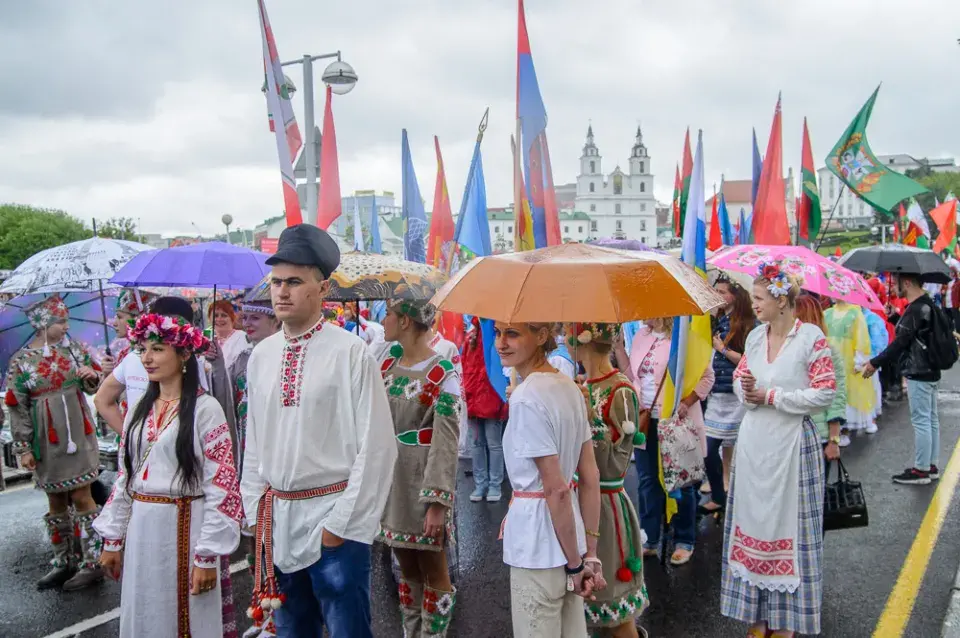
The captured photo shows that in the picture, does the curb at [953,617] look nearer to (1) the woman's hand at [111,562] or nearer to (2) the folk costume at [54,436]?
(1) the woman's hand at [111,562]

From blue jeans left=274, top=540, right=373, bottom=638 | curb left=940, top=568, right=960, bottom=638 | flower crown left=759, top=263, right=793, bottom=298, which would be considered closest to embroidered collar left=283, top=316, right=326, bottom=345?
blue jeans left=274, top=540, right=373, bottom=638

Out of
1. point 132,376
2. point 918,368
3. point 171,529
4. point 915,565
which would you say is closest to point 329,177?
point 132,376

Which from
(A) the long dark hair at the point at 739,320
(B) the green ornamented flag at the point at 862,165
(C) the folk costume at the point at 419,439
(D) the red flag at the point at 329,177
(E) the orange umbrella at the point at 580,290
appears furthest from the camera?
(B) the green ornamented flag at the point at 862,165

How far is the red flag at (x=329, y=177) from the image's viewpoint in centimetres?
530

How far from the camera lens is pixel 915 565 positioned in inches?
196

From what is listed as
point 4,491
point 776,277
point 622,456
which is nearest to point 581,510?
point 622,456

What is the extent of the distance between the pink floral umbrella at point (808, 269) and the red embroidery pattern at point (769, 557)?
1.50 metres

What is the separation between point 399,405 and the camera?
3766 mm

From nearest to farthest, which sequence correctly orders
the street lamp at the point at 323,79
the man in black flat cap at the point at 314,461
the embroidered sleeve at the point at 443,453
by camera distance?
the man in black flat cap at the point at 314,461 → the embroidered sleeve at the point at 443,453 → the street lamp at the point at 323,79

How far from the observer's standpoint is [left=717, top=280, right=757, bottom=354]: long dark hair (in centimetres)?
547

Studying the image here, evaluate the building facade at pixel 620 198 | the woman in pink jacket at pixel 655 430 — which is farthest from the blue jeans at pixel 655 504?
the building facade at pixel 620 198

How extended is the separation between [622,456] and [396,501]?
1.21 meters

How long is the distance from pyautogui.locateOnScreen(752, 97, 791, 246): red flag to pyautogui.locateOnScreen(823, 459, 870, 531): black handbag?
2.71 meters

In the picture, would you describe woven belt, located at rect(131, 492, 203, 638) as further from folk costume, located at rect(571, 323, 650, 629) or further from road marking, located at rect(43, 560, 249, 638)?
folk costume, located at rect(571, 323, 650, 629)
